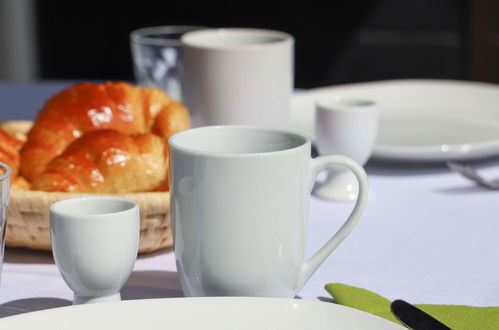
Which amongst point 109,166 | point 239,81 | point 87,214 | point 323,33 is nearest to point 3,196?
point 87,214

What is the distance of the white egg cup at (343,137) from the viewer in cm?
81

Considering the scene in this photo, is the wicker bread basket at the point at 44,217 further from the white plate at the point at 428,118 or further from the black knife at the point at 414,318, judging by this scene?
the white plate at the point at 428,118

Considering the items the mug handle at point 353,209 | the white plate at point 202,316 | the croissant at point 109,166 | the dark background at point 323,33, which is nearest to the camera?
the white plate at point 202,316

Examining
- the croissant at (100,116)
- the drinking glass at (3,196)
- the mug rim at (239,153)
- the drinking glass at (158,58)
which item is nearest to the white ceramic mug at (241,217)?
the mug rim at (239,153)

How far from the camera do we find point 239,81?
894 mm

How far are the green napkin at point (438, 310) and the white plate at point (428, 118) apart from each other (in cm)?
37

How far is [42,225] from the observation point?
61 centimetres

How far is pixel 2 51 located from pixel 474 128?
97.8 inches

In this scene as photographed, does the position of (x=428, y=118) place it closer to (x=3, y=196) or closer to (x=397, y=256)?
(x=397, y=256)

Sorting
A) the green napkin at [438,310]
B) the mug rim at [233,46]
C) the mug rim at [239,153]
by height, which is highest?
the mug rim at [233,46]

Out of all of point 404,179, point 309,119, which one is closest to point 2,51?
point 309,119

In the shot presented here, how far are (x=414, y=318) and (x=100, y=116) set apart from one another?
39 centimetres

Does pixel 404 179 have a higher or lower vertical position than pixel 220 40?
lower

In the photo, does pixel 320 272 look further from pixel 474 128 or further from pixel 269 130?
pixel 474 128
